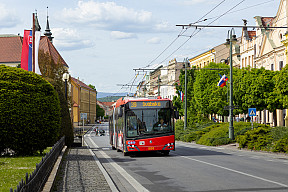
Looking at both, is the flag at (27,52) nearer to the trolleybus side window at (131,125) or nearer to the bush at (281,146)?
the trolleybus side window at (131,125)

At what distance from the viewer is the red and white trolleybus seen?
24688 millimetres

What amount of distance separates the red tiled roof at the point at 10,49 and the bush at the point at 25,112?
10136cm

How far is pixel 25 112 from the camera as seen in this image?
20.1m

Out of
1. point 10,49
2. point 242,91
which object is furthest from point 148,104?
point 10,49

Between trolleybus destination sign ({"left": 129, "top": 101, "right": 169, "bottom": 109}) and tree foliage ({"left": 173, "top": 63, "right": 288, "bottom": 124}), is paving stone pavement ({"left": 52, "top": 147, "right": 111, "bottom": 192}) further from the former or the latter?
tree foliage ({"left": 173, "top": 63, "right": 288, "bottom": 124})

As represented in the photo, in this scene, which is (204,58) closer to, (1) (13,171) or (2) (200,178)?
(2) (200,178)

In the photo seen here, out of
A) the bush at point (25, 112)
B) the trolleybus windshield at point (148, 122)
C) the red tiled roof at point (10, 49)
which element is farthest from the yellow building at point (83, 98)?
the bush at point (25, 112)

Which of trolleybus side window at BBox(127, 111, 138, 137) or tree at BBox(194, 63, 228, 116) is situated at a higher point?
tree at BBox(194, 63, 228, 116)

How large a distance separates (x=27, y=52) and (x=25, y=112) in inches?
377

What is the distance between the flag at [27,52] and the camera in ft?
93.1

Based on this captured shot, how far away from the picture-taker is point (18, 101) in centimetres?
2000

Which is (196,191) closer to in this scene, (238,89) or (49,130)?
(49,130)

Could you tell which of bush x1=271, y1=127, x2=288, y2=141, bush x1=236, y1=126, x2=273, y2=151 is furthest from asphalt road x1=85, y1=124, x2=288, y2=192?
bush x1=236, y1=126, x2=273, y2=151

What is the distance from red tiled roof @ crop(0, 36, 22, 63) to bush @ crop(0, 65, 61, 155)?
333ft
